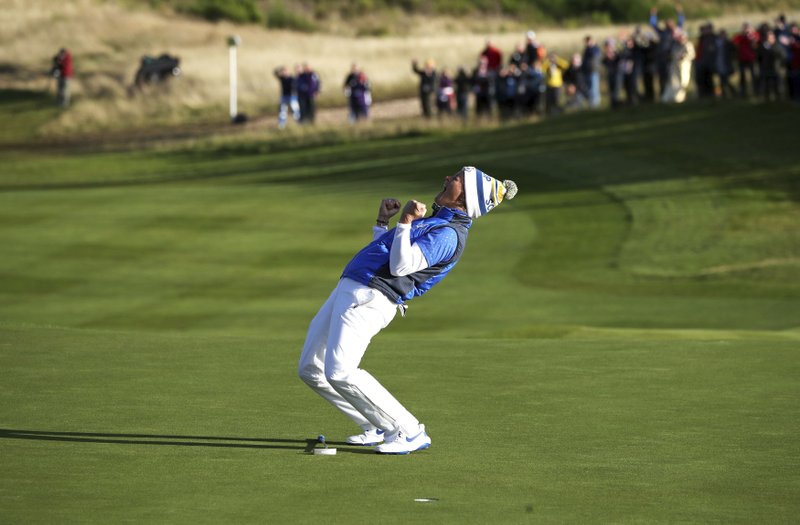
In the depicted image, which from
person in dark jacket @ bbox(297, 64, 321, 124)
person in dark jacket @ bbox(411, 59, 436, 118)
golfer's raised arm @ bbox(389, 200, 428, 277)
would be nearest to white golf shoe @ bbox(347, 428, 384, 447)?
golfer's raised arm @ bbox(389, 200, 428, 277)

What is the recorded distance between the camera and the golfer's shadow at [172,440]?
30.5 feet

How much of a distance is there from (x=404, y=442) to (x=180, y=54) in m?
58.3

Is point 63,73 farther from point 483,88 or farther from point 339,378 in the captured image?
point 339,378

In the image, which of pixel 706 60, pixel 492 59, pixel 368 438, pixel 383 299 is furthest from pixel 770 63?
pixel 383 299

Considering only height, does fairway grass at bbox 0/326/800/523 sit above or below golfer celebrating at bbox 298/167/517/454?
below

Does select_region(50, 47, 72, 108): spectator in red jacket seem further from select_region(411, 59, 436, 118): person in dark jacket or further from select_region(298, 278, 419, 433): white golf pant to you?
select_region(298, 278, 419, 433): white golf pant

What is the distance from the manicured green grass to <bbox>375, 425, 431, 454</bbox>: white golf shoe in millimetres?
102

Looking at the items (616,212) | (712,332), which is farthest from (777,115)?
(712,332)

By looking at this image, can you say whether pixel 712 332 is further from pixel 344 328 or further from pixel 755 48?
pixel 755 48

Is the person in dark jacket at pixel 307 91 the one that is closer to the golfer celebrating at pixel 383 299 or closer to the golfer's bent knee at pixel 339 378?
the golfer celebrating at pixel 383 299

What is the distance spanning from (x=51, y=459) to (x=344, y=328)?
6.69 ft

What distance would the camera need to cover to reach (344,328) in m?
8.94

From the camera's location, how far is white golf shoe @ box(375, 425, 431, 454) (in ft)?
30.0

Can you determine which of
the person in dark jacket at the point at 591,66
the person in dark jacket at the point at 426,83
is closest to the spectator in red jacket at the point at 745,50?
the person in dark jacket at the point at 591,66
